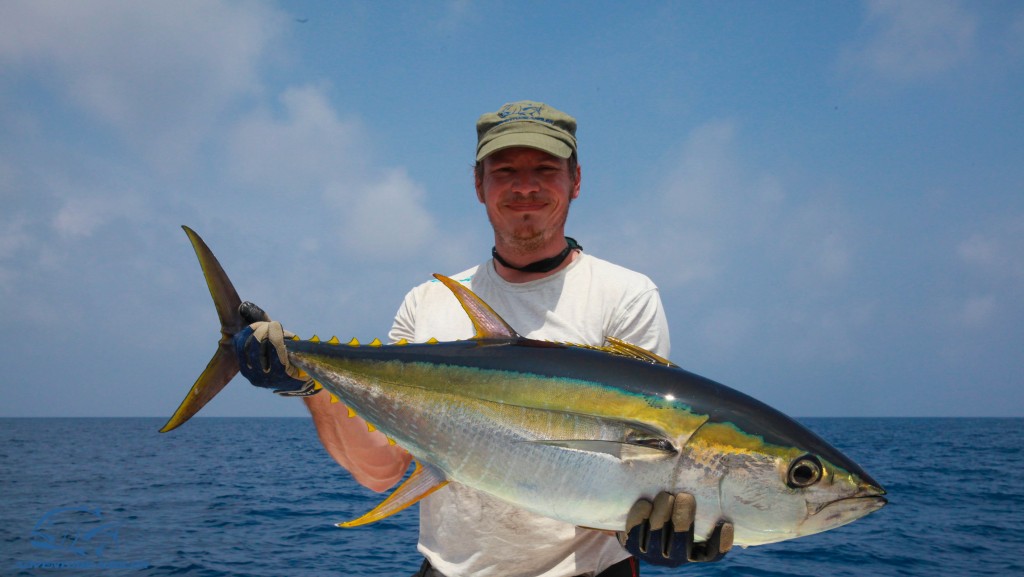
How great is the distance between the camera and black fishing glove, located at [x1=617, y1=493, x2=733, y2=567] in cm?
218

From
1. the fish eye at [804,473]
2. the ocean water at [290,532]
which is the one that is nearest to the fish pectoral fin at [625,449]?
the fish eye at [804,473]

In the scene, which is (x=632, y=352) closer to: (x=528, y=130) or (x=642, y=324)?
(x=642, y=324)

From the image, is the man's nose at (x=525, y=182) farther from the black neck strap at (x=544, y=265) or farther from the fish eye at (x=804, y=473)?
the fish eye at (x=804, y=473)

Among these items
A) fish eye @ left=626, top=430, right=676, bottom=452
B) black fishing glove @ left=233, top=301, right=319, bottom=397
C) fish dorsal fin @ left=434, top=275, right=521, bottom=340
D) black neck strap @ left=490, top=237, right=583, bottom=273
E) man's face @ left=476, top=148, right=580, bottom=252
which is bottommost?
fish eye @ left=626, top=430, right=676, bottom=452

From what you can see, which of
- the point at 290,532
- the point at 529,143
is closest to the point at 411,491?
the point at 529,143

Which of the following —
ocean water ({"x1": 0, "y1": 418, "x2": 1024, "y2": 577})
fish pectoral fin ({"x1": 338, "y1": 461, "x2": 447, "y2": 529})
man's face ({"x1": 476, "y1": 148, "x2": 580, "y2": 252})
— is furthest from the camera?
ocean water ({"x1": 0, "y1": 418, "x2": 1024, "y2": 577})

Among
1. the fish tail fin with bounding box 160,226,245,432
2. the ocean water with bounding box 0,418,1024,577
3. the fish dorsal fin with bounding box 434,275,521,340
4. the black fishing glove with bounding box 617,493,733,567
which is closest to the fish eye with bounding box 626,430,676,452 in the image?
the black fishing glove with bounding box 617,493,733,567

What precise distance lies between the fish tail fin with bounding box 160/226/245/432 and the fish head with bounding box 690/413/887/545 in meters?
2.13

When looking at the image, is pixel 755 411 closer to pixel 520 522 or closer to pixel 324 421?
pixel 520 522

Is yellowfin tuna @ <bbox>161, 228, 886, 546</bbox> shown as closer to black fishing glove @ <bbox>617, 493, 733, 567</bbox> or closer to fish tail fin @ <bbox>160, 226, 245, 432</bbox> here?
black fishing glove @ <bbox>617, 493, 733, 567</bbox>

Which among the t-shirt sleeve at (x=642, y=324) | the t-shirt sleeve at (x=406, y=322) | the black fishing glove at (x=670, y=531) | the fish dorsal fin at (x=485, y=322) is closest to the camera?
the black fishing glove at (x=670, y=531)

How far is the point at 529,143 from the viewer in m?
3.24

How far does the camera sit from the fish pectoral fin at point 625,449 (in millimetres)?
2219

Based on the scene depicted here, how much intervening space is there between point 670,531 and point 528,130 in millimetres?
1990
